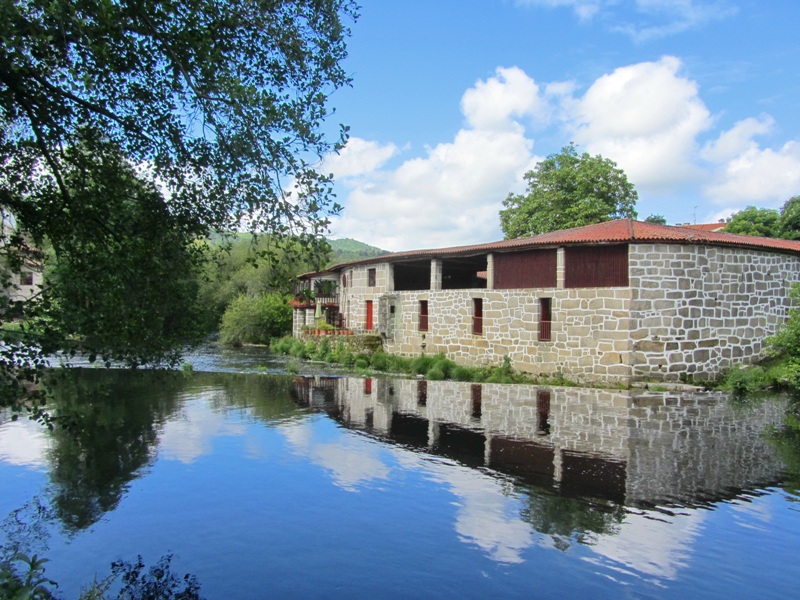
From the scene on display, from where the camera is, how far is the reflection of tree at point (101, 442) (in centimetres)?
763

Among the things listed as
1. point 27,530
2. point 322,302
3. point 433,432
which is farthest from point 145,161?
point 322,302

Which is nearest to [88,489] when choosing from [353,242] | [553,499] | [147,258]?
[147,258]

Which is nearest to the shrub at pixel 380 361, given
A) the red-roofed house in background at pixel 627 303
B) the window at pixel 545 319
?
the red-roofed house in background at pixel 627 303

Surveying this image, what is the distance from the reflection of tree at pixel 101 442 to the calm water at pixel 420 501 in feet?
0.16

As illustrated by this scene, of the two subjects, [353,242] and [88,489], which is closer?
[88,489]

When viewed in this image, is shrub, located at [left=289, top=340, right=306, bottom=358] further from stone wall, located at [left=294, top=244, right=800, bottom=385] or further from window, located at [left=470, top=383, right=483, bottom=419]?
window, located at [left=470, top=383, right=483, bottom=419]

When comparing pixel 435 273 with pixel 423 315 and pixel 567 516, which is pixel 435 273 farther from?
pixel 567 516

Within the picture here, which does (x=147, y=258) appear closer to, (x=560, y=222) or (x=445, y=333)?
(x=445, y=333)

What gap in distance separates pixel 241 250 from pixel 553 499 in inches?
1867

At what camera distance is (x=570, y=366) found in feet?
63.3

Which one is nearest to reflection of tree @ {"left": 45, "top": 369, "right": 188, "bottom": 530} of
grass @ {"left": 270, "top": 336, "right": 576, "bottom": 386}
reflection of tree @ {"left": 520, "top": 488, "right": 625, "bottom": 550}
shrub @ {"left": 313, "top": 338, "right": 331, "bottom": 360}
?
reflection of tree @ {"left": 520, "top": 488, "right": 625, "bottom": 550}

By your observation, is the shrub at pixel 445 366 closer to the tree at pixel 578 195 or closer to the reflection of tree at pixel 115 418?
the reflection of tree at pixel 115 418

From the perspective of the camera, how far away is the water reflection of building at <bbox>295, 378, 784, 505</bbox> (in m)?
8.75

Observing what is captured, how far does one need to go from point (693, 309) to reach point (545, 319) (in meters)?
4.50
